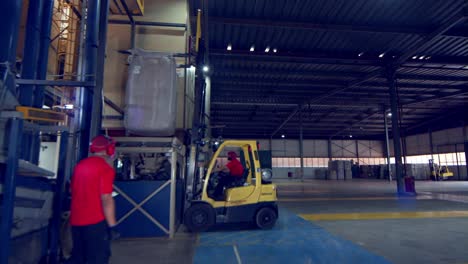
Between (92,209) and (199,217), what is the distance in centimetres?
358

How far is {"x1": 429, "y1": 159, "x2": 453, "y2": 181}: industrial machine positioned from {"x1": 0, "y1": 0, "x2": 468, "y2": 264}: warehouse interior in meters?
16.1

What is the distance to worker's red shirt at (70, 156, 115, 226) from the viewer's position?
2699 millimetres

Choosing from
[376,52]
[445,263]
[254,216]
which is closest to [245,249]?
[254,216]

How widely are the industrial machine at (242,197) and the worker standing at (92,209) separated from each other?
3.42m

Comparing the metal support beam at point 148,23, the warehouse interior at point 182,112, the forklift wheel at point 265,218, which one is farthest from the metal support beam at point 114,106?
the forklift wheel at point 265,218

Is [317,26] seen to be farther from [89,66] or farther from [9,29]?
[9,29]

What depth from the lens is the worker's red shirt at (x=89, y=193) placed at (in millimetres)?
2699

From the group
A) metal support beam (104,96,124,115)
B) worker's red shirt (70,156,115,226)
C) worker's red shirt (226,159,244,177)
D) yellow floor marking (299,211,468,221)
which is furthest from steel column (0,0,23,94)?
yellow floor marking (299,211,468,221)

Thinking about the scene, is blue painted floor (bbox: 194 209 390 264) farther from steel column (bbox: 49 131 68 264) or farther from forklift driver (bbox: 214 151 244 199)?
steel column (bbox: 49 131 68 264)

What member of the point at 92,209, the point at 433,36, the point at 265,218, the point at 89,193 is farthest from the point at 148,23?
the point at 433,36

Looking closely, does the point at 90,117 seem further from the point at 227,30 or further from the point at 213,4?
the point at 227,30

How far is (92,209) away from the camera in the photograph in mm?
2707

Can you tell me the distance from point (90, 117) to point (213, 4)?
795 cm

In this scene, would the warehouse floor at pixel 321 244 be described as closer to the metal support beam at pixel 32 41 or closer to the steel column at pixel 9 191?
the steel column at pixel 9 191
